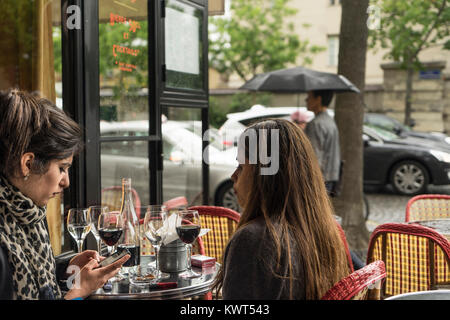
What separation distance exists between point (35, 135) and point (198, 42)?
11.4ft

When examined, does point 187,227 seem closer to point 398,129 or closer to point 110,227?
point 110,227

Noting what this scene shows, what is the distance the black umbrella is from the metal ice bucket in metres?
3.97

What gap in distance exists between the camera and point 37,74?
147 inches

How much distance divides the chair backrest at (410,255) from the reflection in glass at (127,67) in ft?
7.10

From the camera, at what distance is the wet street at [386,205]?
8.47 metres

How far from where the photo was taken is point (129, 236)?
7.95 feet

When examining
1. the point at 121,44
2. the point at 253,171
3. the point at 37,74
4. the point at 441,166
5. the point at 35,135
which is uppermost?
the point at 121,44

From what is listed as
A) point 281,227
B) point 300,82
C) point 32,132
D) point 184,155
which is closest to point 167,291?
point 281,227

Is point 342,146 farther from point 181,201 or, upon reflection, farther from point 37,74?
point 37,74

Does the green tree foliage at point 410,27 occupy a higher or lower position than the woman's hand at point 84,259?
higher

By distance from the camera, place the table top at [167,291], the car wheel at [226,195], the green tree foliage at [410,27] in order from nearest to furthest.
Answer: the table top at [167,291]
the car wheel at [226,195]
the green tree foliage at [410,27]

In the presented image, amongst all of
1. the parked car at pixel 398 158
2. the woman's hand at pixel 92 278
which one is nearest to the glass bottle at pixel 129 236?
the woman's hand at pixel 92 278

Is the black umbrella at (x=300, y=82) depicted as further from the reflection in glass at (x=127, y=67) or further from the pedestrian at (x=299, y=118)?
the reflection in glass at (x=127, y=67)

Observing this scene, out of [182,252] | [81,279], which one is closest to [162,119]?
[182,252]
